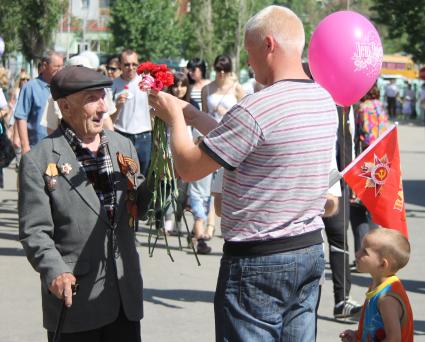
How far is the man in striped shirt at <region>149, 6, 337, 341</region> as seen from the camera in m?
3.72

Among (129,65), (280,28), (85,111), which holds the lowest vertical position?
(129,65)

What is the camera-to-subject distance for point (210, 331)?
7.16 meters

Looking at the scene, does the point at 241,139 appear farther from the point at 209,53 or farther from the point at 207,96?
the point at 209,53

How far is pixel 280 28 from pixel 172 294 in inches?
191

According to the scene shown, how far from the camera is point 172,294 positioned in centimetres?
835

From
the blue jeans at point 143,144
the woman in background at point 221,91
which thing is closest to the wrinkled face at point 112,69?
the woman in background at point 221,91

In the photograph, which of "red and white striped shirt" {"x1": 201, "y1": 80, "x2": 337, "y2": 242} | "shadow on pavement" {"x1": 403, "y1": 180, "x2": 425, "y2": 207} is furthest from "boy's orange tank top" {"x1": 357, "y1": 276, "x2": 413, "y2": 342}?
"shadow on pavement" {"x1": 403, "y1": 180, "x2": 425, "y2": 207}

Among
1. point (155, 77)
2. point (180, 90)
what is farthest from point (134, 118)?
point (155, 77)

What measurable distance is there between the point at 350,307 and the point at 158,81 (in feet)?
12.5

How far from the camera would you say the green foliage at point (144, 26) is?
57344 millimetres

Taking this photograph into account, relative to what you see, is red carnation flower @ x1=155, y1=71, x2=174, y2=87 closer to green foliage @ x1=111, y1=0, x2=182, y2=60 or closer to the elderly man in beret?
the elderly man in beret

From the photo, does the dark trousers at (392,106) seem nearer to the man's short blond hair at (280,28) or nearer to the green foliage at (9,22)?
the green foliage at (9,22)

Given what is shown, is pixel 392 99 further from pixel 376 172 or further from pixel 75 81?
pixel 75 81

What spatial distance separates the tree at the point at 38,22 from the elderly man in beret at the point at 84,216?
2965cm
